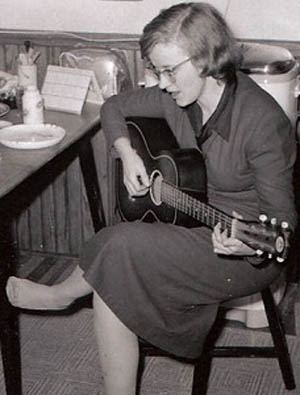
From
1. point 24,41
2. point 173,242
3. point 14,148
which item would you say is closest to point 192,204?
point 173,242

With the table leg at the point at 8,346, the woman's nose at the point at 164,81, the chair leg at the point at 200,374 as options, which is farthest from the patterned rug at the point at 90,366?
the woman's nose at the point at 164,81

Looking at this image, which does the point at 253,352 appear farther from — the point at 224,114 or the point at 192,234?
the point at 224,114

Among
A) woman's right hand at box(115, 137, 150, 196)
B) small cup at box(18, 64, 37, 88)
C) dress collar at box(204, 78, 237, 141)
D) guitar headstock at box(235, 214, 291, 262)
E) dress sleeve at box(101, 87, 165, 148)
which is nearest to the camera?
guitar headstock at box(235, 214, 291, 262)

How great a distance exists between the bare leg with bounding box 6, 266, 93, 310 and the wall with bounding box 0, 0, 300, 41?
1.11 meters

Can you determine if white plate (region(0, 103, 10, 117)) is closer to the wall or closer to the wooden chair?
the wall

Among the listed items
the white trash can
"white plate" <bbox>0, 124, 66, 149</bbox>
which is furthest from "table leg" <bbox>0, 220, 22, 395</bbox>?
the white trash can

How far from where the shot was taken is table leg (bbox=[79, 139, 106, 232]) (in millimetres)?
2658

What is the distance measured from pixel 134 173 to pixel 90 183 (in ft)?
2.00

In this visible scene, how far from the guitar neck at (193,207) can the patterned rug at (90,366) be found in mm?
615

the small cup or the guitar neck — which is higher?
the small cup

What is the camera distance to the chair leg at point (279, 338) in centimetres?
206

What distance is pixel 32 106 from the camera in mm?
2232

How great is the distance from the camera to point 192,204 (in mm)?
1838

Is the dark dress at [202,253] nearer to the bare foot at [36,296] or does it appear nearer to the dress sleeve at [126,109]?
the bare foot at [36,296]
